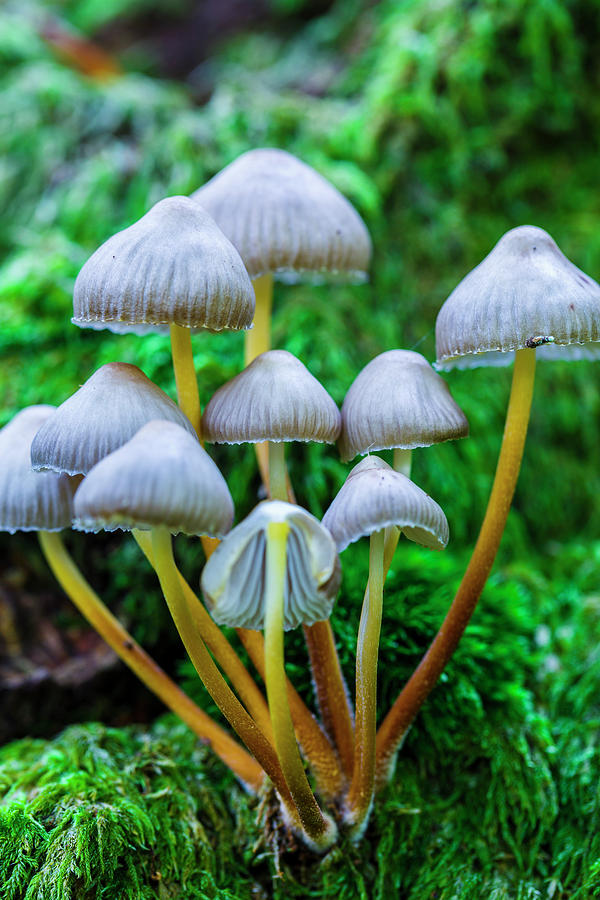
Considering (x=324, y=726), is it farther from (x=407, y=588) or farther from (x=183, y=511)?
(x=183, y=511)

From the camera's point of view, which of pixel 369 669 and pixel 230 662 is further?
pixel 230 662

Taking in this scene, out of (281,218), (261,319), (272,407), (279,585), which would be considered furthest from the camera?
(261,319)

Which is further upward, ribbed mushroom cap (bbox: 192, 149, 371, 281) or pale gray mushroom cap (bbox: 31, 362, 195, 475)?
ribbed mushroom cap (bbox: 192, 149, 371, 281)

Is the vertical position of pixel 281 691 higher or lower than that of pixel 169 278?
lower

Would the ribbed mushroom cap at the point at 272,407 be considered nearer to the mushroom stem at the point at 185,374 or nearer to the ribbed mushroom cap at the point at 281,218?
the mushroom stem at the point at 185,374

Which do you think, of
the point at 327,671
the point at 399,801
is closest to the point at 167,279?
the point at 327,671

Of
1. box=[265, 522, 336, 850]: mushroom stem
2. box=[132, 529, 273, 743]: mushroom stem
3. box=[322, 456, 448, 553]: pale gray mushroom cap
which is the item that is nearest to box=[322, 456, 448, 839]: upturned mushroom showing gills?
box=[322, 456, 448, 553]: pale gray mushroom cap

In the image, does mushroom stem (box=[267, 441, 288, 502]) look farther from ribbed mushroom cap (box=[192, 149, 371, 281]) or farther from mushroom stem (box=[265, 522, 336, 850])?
ribbed mushroom cap (box=[192, 149, 371, 281])

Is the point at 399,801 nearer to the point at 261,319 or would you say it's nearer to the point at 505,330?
the point at 505,330
